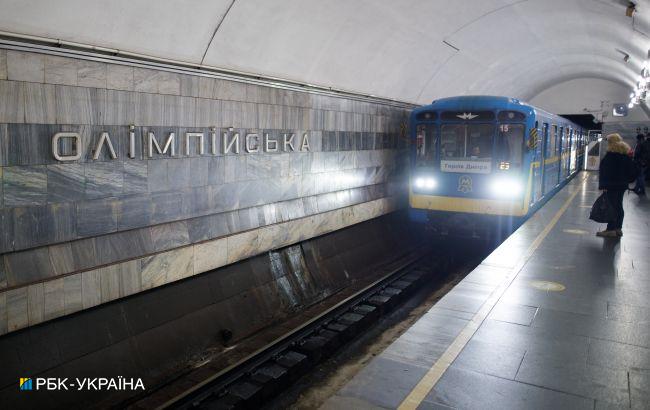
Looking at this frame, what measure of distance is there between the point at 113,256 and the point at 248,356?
1809 millimetres

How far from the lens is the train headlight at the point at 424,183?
34.3 ft

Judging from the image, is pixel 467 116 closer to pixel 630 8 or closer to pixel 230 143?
pixel 630 8

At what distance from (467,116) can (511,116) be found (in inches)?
32.2

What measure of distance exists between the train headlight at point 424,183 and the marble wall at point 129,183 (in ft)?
9.79

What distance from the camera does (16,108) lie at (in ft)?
14.0

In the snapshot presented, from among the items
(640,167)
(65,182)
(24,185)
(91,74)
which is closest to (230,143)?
(91,74)

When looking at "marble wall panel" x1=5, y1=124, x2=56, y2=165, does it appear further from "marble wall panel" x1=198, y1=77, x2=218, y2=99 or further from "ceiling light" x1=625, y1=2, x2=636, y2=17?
"ceiling light" x1=625, y1=2, x2=636, y2=17

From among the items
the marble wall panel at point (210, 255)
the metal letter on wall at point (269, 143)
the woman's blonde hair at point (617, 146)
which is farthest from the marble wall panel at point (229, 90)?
the woman's blonde hair at point (617, 146)

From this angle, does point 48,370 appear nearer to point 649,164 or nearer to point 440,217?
point 440,217

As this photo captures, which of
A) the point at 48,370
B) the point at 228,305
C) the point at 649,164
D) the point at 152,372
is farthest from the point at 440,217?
the point at 649,164

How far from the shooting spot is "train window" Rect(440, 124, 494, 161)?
9805 millimetres

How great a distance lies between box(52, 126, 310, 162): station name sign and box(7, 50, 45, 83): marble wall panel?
0.52 m

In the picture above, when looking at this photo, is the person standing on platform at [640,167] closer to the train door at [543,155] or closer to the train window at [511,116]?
the train door at [543,155]

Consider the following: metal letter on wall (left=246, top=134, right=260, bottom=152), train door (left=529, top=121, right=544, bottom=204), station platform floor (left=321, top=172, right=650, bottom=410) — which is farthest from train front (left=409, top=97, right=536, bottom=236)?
metal letter on wall (left=246, top=134, right=260, bottom=152)
